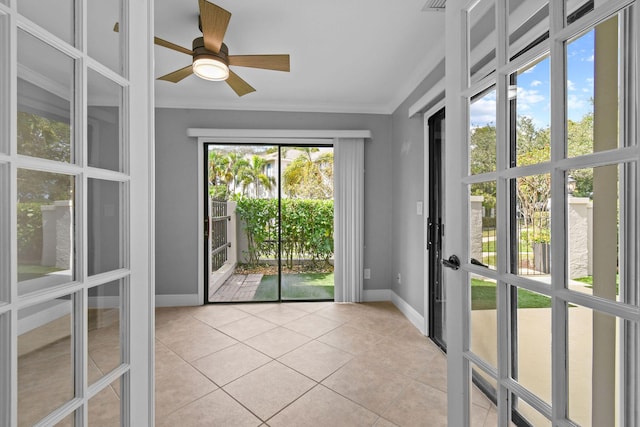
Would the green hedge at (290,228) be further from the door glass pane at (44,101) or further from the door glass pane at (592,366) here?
the door glass pane at (592,366)

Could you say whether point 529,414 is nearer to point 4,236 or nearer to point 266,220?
point 4,236

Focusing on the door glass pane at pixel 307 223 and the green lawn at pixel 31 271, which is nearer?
the green lawn at pixel 31 271

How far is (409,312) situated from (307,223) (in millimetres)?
1747

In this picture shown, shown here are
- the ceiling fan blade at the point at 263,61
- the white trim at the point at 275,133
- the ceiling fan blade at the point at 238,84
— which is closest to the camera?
the ceiling fan blade at the point at 263,61

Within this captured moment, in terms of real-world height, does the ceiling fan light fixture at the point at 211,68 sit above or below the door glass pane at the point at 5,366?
above

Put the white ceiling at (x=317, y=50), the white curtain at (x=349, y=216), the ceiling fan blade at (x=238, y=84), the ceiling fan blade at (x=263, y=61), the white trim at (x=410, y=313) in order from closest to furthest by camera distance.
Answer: the white ceiling at (x=317, y=50), the ceiling fan blade at (x=263, y=61), the ceiling fan blade at (x=238, y=84), the white trim at (x=410, y=313), the white curtain at (x=349, y=216)

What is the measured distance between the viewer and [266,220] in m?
4.01

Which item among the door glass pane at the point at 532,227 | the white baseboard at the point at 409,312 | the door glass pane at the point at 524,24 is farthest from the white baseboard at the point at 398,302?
the door glass pane at the point at 524,24

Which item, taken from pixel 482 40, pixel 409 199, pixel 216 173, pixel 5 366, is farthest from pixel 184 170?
pixel 482 40

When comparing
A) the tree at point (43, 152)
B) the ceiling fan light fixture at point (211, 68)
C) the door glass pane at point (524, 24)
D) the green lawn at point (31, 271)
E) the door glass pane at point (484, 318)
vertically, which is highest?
the ceiling fan light fixture at point (211, 68)

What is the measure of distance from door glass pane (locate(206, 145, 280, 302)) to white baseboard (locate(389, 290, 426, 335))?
1.52 m

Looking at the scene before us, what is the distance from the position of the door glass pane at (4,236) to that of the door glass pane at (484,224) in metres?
1.31

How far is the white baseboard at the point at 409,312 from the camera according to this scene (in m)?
2.95

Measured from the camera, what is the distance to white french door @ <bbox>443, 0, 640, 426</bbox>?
0.67 metres
